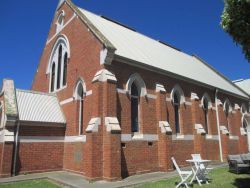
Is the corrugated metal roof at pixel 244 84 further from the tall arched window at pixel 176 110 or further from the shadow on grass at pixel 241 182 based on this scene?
the shadow on grass at pixel 241 182

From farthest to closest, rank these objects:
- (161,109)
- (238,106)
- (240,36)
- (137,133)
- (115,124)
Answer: (238,106) < (161,109) < (137,133) < (115,124) < (240,36)

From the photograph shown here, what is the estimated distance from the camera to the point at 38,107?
17312mm

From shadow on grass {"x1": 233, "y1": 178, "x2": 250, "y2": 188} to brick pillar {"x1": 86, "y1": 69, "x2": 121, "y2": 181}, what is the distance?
547 centimetres

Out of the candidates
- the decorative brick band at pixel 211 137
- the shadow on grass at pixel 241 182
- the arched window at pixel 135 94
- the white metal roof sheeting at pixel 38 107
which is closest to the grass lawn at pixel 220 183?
the shadow on grass at pixel 241 182

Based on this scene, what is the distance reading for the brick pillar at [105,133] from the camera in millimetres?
12859

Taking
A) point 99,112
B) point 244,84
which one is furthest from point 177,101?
point 244,84

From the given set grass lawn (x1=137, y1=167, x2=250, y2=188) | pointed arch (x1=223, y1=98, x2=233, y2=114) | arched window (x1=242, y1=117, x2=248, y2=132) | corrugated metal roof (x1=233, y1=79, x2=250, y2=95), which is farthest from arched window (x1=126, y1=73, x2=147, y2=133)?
corrugated metal roof (x1=233, y1=79, x2=250, y2=95)

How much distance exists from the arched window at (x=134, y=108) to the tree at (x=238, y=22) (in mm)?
8297

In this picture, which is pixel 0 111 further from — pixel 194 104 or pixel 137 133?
pixel 194 104

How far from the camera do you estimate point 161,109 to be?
1695 cm

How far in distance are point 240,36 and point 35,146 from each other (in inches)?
509

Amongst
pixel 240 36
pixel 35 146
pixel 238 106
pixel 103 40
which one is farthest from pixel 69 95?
pixel 238 106

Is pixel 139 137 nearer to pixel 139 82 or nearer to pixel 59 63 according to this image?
pixel 139 82

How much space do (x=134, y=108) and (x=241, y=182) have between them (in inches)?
281
